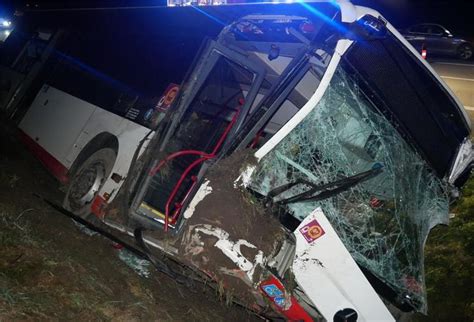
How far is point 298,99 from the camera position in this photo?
193 inches

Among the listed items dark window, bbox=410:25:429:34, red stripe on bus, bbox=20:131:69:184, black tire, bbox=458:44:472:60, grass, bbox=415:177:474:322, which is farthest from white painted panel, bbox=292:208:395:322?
dark window, bbox=410:25:429:34

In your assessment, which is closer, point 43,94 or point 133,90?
point 133,90

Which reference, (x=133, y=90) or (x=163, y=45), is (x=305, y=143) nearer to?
(x=133, y=90)

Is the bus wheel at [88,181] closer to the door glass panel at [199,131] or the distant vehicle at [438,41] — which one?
the door glass panel at [199,131]

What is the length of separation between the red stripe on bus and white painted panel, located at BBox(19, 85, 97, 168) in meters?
0.06

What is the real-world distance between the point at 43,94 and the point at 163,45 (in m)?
2.27

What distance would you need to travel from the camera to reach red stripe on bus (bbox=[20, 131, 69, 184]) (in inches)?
191

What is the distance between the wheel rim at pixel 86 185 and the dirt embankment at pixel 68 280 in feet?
1.04

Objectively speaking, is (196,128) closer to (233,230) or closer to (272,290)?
(233,230)

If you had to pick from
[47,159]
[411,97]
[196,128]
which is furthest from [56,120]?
[411,97]

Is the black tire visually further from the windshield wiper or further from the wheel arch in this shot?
the wheel arch

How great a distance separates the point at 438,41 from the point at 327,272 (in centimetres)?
1177

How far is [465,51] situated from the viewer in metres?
11.6

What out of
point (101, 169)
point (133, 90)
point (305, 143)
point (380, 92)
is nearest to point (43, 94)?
point (133, 90)
